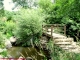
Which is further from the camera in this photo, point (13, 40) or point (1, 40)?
point (13, 40)

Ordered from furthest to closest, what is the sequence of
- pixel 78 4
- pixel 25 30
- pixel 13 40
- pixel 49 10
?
1. pixel 49 10
2. pixel 13 40
3. pixel 25 30
4. pixel 78 4

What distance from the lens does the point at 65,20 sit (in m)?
16.7

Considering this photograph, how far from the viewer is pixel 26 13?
16.3m

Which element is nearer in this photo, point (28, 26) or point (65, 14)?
point (65, 14)

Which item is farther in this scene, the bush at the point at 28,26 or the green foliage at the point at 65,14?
the bush at the point at 28,26

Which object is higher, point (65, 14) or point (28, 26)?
point (65, 14)

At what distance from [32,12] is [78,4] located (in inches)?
334

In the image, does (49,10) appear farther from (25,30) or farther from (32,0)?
(32,0)

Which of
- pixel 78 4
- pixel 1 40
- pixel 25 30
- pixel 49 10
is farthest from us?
pixel 49 10

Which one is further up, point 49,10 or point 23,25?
point 49,10

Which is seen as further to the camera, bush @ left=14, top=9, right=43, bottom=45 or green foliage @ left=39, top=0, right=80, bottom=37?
bush @ left=14, top=9, right=43, bottom=45

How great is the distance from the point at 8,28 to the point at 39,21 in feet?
17.9

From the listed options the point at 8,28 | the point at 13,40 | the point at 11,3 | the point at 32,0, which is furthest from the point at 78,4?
the point at 11,3

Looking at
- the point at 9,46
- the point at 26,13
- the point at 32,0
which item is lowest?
the point at 9,46
